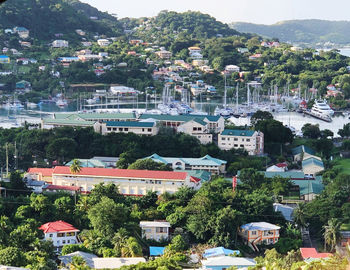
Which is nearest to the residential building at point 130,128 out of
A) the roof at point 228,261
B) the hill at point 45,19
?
the roof at point 228,261

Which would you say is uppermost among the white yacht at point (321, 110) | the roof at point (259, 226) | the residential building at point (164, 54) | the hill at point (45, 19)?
the hill at point (45, 19)

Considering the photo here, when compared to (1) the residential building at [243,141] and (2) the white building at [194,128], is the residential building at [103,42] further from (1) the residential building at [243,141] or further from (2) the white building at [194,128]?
(1) the residential building at [243,141]

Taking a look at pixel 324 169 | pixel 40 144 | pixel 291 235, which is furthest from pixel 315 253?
pixel 40 144

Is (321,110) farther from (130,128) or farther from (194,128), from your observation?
(130,128)

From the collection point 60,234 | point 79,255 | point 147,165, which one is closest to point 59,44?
point 147,165

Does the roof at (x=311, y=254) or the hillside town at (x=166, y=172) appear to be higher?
the hillside town at (x=166, y=172)

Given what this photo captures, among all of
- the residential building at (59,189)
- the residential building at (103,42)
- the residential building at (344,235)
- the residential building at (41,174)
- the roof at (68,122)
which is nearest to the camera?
the residential building at (344,235)

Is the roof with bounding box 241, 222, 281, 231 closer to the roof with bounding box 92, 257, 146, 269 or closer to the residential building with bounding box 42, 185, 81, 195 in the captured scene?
the roof with bounding box 92, 257, 146, 269

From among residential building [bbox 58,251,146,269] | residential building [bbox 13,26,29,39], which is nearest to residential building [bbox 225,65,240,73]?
residential building [bbox 13,26,29,39]
